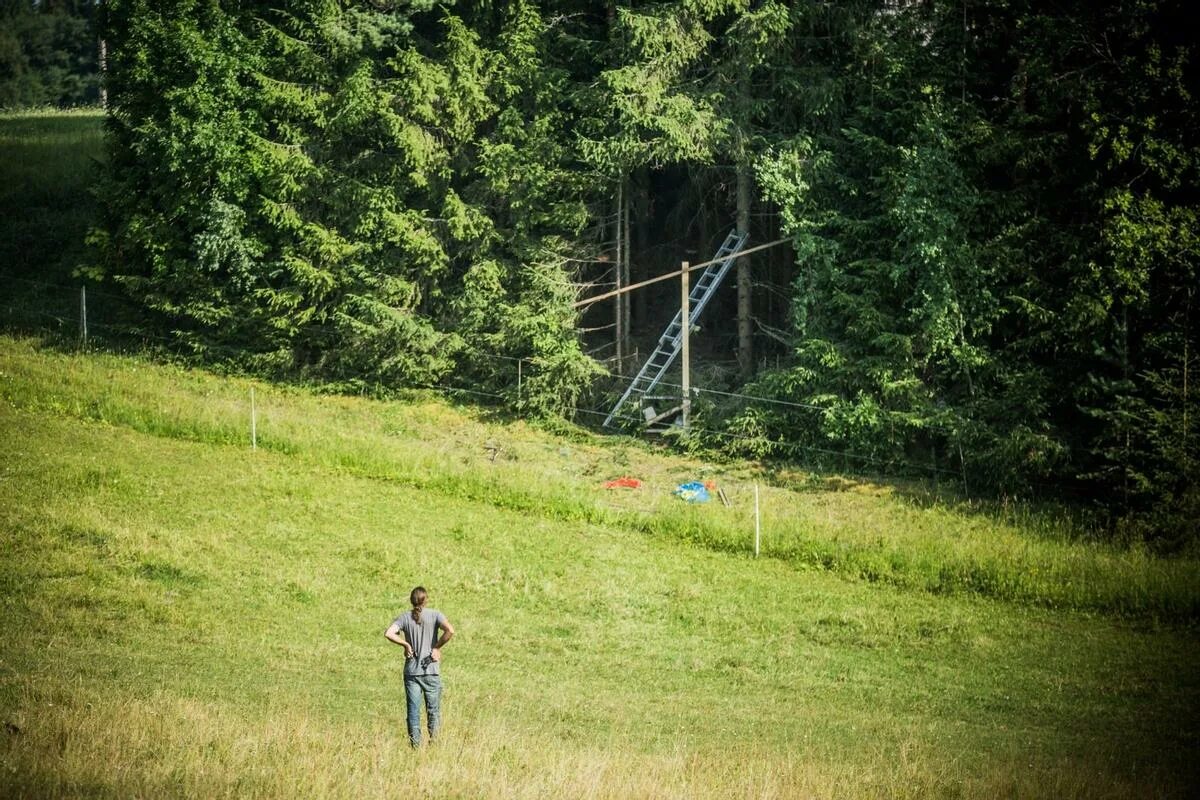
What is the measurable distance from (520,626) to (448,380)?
14.1 metres

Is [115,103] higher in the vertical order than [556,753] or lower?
higher

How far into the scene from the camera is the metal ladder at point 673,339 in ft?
105

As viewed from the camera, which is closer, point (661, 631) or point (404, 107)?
point (661, 631)

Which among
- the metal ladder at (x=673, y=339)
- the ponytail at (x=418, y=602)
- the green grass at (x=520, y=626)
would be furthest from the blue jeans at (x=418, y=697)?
the metal ladder at (x=673, y=339)

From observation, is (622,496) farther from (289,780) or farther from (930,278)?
(289,780)

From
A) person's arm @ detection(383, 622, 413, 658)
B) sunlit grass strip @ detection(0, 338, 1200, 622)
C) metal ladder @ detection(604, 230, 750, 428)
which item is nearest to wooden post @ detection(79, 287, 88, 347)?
sunlit grass strip @ detection(0, 338, 1200, 622)

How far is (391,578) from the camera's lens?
23.0m

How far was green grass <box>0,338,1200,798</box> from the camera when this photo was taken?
45.1ft

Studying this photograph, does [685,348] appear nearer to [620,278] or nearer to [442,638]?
[620,278]

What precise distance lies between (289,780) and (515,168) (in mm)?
23393

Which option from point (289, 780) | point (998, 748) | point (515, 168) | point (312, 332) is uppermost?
point (515, 168)

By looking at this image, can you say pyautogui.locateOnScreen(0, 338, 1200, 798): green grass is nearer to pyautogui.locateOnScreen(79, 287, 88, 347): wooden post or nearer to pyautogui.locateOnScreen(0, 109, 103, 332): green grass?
pyautogui.locateOnScreen(79, 287, 88, 347): wooden post

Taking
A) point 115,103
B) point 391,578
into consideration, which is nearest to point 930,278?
point 391,578

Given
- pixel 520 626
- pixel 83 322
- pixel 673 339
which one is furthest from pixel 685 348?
pixel 83 322
